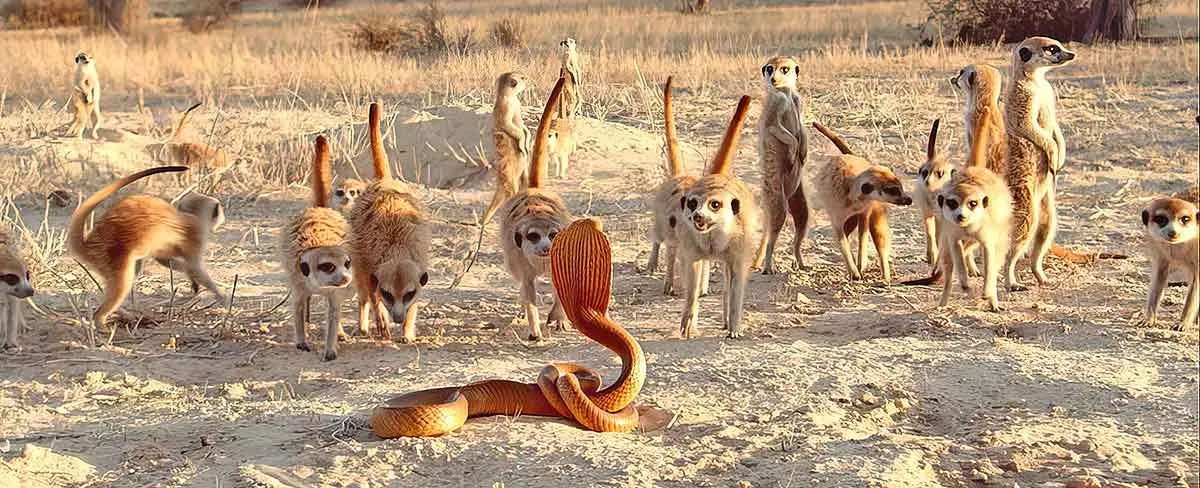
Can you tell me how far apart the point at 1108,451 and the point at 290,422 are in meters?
2.54

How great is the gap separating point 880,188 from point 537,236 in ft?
5.91

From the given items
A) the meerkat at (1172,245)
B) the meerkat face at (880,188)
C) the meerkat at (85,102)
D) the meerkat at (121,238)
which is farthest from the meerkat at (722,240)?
the meerkat at (85,102)

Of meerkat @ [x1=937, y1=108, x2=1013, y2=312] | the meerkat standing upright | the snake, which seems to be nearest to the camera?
the snake

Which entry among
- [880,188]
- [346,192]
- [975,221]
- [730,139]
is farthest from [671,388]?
[346,192]

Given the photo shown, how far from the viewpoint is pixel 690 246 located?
18.8 ft

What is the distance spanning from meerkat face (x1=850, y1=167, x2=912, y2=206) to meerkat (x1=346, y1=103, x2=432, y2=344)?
6.75 feet

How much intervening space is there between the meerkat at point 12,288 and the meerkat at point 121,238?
29cm

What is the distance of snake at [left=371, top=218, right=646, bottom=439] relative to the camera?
409cm

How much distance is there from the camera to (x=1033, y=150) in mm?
6629

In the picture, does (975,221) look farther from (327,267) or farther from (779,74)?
(327,267)

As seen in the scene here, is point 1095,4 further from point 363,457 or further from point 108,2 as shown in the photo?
point 108,2

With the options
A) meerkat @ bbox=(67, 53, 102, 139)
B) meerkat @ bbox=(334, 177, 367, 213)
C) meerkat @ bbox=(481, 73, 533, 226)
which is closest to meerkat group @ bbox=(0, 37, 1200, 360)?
meerkat @ bbox=(334, 177, 367, 213)

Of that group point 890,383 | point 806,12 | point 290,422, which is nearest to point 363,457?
point 290,422

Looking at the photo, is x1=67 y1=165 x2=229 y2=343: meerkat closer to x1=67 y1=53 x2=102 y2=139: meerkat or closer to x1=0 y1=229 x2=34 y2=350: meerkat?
x1=0 y1=229 x2=34 y2=350: meerkat
